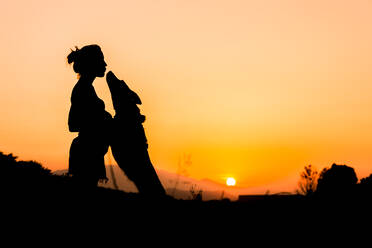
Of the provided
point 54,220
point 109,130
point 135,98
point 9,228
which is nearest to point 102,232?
point 54,220

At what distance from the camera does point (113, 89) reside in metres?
6.61

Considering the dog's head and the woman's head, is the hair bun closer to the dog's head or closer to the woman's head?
the woman's head

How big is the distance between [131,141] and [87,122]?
0.74 metres

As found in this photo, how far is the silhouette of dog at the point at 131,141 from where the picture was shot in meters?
6.32

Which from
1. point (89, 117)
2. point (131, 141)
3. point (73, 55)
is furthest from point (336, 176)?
point (73, 55)

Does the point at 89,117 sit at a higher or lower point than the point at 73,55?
lower

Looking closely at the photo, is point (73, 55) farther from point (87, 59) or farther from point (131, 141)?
point (131, 141)

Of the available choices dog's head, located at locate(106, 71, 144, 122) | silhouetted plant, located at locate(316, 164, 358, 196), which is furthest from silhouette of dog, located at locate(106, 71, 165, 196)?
silhouetted plant, located at locate(316, 164, 358, 196)

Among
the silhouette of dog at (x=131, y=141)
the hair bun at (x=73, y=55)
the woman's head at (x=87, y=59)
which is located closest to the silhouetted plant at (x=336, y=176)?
the silhouette of dog at (x=131, y=141)

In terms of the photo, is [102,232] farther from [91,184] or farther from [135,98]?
[135,98]

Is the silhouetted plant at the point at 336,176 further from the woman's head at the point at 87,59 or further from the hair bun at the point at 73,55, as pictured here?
the hair bun at the point at 73,55

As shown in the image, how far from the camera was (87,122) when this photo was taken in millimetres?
6211

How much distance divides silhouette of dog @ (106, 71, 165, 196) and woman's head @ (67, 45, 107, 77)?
353 millimetres

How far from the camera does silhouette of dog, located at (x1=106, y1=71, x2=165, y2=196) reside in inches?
249
